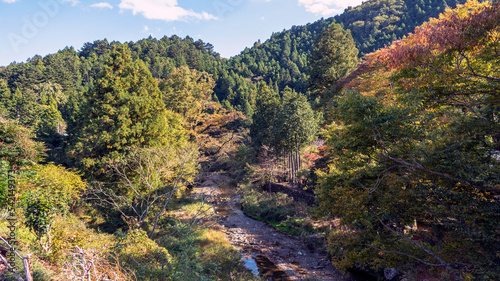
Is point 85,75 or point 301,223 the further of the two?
point 85,75

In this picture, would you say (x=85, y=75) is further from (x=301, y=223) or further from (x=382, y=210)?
(x=382, y=210)

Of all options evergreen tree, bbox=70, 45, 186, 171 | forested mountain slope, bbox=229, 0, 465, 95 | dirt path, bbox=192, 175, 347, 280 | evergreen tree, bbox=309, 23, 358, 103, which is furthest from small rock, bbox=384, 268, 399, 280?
forested mountain slope, bbox=229, 0, 465, 95

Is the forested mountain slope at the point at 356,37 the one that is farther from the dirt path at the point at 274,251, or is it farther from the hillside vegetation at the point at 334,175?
the hillside vegetation at the point at 334,175

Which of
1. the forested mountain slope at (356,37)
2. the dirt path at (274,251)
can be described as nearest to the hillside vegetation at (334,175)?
the dirt path at (274,251)

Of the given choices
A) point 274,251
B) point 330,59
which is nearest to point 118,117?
point 274,251

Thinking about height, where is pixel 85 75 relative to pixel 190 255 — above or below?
above

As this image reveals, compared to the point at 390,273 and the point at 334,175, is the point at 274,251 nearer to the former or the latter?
the point at 390,273

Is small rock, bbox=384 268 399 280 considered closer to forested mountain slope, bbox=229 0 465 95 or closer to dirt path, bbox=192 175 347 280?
dirt path, bbox=192 175 347 280

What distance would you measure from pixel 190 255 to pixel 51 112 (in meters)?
37.9

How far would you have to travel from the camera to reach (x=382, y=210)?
787 centimetres

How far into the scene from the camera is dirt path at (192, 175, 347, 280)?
37.8 feet

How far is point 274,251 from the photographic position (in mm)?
14008


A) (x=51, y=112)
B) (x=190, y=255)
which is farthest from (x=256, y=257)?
(x=51, y=112)

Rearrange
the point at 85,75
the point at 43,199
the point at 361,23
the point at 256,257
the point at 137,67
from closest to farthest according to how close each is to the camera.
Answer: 1. the point at 43,199
2. the point at 256,257
3. the point at 137,67
4. the point at 85,75
5. the point at 361,23
